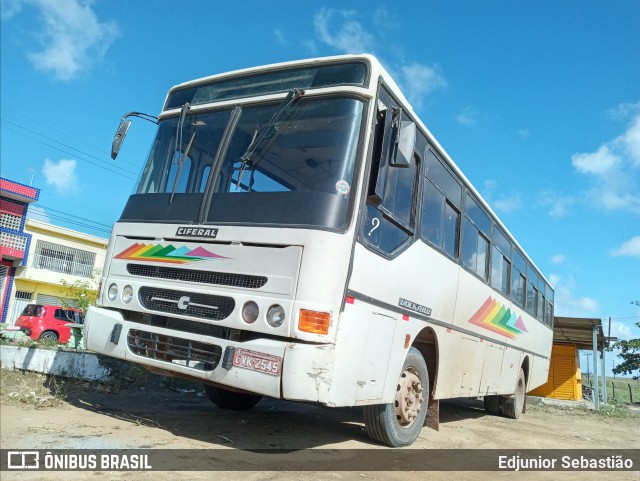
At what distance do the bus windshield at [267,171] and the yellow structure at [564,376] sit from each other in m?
20.9

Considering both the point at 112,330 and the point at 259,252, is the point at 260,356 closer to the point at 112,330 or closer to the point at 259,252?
the point at 259,252

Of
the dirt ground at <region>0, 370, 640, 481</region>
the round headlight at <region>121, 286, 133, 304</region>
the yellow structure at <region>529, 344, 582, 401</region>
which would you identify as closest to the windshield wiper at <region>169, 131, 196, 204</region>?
the round headlight at <region>121, 286, 133, 304</region>

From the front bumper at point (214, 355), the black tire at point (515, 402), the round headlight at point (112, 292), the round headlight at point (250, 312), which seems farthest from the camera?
the black tire at point (515, 402)

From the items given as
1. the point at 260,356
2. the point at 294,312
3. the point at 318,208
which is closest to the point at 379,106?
the point at 318,208

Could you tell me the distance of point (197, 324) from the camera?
179 inches

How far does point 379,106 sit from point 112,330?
317cm

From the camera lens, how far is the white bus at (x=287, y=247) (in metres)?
4.18

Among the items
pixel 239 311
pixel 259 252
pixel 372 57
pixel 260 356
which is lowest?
pixel 260 356

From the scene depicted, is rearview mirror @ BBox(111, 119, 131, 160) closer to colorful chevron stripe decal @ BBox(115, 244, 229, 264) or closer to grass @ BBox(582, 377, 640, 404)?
colorful chevron stripe decal @ BBox(115, 244, 229, 264)

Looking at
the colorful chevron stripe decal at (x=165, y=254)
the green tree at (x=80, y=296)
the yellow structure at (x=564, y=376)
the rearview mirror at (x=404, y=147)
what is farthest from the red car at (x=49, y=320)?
the yellow structure at (x=564, y=376)

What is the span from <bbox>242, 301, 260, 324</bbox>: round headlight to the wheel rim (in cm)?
196

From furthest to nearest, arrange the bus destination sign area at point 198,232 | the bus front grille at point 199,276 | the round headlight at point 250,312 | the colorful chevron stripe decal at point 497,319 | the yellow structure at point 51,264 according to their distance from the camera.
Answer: the yellow structure at point 51,264
the colorful chevron stripe decal at point 497,319
the bus destination sign area at point 198,232
the bus front grille at point 199,276
the round headlight at point 250,312

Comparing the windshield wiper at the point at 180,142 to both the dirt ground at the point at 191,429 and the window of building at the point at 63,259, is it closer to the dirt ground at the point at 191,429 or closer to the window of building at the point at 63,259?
the dirt ground at the point at 191,429

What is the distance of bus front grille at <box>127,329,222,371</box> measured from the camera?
440cm
